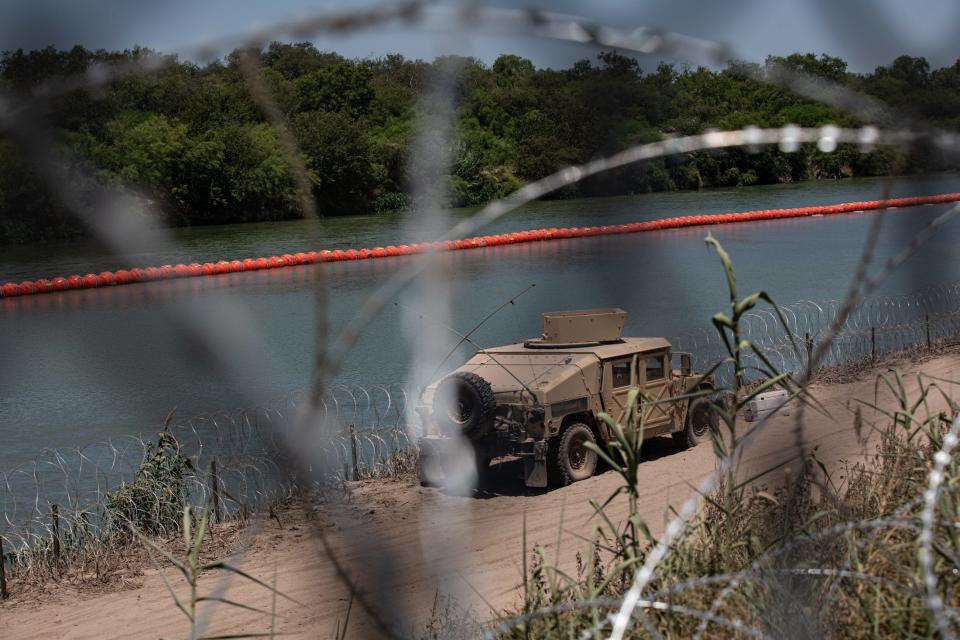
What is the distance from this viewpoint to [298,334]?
35.9ft

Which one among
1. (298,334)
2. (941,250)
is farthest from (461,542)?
(298,334)

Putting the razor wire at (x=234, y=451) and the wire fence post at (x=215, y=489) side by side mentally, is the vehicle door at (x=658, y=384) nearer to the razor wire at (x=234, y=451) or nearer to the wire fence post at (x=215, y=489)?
the razor wire at (x=234, y=451)

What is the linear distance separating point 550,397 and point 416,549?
3998mm

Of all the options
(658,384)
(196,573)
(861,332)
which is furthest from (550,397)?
(196,573)

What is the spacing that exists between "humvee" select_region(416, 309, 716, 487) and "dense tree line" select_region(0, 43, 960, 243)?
5012mm

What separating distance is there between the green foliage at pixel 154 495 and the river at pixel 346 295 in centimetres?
74

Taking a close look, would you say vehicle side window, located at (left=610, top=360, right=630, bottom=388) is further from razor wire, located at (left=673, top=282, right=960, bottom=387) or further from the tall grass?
the tall grass

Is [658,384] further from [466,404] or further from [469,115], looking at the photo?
[469,115]

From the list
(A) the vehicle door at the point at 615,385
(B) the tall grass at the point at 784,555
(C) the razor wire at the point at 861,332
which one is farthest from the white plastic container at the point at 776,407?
(C) the razor wire at the point at 861,332

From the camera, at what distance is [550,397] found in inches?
244

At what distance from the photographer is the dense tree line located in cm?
54

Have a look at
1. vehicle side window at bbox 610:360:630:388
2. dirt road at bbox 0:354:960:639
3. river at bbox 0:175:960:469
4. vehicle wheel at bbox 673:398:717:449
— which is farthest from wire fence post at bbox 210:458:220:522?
vehicle wheel at bbox 673:398:717:449

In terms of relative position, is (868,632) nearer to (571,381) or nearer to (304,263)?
(571,381)

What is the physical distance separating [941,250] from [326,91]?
3.32 ft
